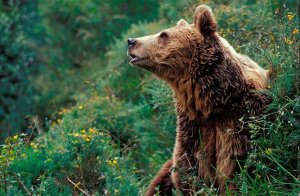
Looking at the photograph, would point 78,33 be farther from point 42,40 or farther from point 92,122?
point 92,122

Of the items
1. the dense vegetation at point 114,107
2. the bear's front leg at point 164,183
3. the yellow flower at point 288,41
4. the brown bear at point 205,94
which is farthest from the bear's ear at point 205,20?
the bear's front leg at point 164,183

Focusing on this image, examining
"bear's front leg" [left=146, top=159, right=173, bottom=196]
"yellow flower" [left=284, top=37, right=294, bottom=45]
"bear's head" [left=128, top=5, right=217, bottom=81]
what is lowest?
"bear's front leg" [left=146, top=159, right=173, bottom=196]

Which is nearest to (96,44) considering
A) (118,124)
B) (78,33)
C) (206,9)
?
(78,33)

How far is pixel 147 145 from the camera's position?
10.1m

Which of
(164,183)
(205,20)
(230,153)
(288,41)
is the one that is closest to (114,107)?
(164,183)

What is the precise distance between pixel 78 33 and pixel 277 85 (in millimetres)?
13263

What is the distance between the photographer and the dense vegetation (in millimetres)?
6711

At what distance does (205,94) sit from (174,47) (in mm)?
587

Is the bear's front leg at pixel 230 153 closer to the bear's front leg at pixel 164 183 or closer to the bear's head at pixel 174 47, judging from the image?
the bear's head at pixel 174 47

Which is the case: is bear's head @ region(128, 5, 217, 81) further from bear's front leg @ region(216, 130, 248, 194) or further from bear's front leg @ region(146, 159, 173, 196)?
bear's front leg @ region(146, 159, 173, 196)

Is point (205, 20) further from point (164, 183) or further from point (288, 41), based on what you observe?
point (164, 183)

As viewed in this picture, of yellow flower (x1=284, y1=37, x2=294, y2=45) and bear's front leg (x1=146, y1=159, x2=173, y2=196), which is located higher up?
yellow flower (x1=284, y1=37, x2=294, y2=45)

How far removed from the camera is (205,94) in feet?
23.1

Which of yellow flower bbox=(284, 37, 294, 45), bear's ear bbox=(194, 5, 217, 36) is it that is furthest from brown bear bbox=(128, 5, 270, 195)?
yellow flower bbox=(284, 37, 294, 45)
